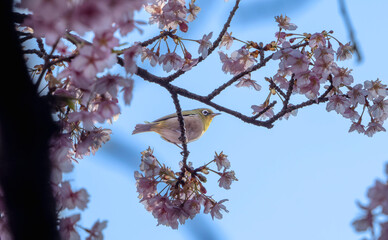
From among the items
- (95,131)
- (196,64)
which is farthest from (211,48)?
(95,131)

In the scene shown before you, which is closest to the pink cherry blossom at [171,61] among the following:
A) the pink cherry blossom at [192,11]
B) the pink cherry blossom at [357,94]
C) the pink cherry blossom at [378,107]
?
the pink cherry blossom at [192,11]

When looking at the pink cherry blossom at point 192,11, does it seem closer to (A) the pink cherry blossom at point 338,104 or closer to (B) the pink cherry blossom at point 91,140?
(B) the pink cherry blossom at point 91,140

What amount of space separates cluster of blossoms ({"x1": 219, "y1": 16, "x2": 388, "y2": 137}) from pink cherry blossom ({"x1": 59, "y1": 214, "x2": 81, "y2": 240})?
220 centimetres

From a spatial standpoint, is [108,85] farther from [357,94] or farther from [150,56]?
[357,94]

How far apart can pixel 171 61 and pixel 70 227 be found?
7.47ft

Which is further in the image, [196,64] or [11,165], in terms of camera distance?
[196,64]

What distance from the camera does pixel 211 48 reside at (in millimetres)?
3953

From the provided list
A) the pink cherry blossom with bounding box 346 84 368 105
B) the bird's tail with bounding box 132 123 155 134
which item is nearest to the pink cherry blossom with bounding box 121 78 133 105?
the pink cherry blossom with bounding box 346 84 368 105

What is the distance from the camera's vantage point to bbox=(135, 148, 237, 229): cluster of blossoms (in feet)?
12.4

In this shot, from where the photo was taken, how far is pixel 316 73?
156 inches

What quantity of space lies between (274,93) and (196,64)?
96 centimetres

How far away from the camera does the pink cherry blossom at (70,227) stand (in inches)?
91.2

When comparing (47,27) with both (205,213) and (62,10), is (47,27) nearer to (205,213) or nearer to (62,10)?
(62,10)

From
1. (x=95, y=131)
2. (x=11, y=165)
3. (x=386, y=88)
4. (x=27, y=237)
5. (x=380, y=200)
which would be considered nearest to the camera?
(x=27, y=237)
